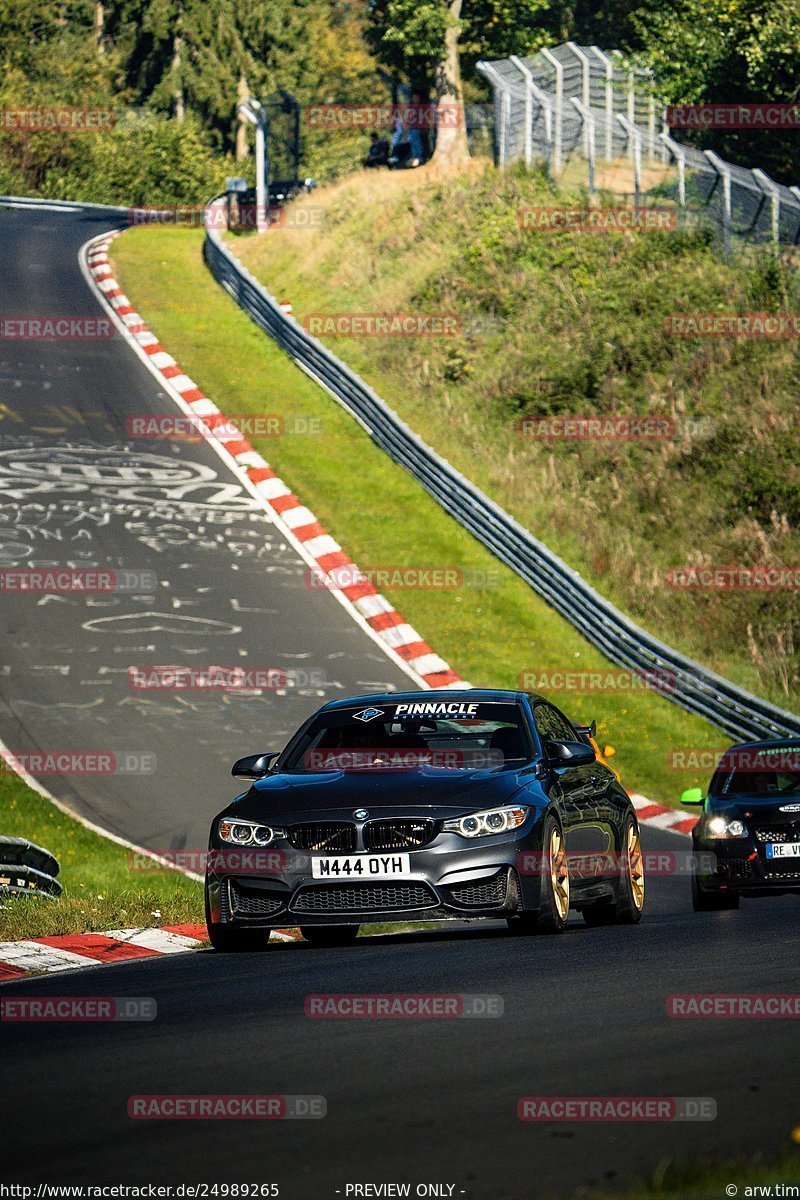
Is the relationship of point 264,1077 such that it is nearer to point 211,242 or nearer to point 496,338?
point 496,338

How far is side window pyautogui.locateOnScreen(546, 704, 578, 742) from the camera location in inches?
441

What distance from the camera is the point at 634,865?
37.6ft

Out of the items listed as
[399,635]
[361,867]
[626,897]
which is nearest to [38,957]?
[361,867]

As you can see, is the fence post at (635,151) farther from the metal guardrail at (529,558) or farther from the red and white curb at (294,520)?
the red and white curb at (294,520)

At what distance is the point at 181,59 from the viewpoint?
85.3m

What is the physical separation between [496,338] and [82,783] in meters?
19.4

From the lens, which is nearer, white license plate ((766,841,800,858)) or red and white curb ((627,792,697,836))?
white license plate ((766,841,800,858))

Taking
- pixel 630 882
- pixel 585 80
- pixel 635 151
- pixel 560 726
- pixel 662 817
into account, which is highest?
pixel 585 80

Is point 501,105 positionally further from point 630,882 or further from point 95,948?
point 95,948

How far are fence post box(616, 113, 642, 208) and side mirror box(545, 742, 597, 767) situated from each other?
2583cm

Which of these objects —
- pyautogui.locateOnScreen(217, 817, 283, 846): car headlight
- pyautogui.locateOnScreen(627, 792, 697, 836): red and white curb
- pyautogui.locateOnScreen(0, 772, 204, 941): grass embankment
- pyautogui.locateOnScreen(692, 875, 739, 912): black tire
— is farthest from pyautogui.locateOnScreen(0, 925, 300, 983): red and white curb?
pyautogui.locateOnScreen(627, 792, 697, 836): red and white curb

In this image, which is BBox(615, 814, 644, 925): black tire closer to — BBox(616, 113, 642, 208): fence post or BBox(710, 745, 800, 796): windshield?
BBox(710, 745, 800, 796): windshield

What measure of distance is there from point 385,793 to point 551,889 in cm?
108

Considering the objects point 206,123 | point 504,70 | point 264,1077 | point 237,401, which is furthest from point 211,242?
point 206,123
